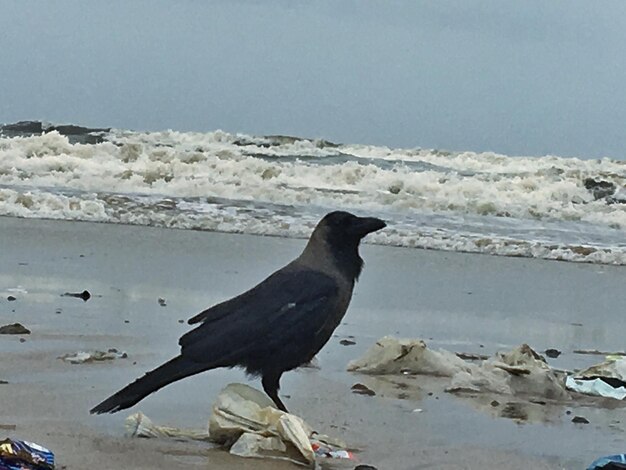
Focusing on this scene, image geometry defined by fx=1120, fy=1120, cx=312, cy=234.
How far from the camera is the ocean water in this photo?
13609 millimetres

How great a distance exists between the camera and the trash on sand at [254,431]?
11.7 feet

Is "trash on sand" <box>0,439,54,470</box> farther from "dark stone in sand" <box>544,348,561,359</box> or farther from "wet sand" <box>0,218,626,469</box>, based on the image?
"dark stone in sand" <box>544,348,561,359</box>

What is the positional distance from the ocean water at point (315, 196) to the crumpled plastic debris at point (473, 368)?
7.56 m

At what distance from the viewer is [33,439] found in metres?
3.57

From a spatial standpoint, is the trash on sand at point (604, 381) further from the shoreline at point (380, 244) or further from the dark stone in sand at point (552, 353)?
the shoreline at point (380, 244)

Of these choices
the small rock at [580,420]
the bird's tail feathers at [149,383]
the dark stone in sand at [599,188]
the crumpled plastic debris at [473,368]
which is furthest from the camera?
the dark stone in sand at [599,188]

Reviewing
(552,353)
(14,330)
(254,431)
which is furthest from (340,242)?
(552,353)

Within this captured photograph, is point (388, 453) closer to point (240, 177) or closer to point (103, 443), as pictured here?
point (103, 443)

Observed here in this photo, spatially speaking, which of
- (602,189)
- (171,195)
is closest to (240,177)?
(171,195)

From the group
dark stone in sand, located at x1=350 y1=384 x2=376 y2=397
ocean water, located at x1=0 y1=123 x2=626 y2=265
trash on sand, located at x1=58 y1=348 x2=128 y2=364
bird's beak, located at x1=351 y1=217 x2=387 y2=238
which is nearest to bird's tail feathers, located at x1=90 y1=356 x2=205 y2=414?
bird's beak, located at x1=351 y1=217 x2=387 y2=238

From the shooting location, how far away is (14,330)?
19.0 feet

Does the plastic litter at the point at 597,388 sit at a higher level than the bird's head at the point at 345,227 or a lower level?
lower

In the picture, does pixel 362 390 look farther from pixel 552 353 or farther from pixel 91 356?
pixel 552 353

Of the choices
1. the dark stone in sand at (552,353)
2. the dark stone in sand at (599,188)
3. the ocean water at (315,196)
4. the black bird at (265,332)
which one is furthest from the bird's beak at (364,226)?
the dark stone in sand at (599,188)
